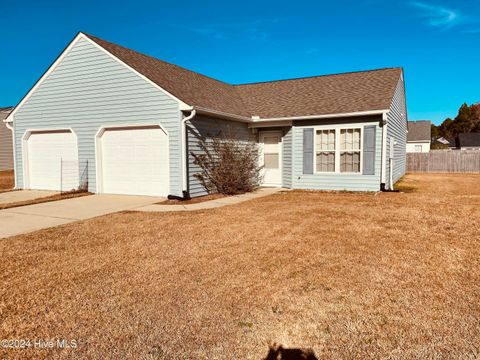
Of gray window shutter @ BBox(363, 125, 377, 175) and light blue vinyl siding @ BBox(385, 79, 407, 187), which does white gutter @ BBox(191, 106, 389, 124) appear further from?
light blue vinyl siding @ BBox(385, 79, 407, 187)

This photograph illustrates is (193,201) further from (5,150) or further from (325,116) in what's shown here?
(5,150)

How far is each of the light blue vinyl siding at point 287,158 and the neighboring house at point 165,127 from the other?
4 cm

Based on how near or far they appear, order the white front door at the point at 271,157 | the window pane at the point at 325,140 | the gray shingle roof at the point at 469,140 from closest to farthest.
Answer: the window pane at the point at 325,140 < the white front door at the point at 271,157 < the gray shingle roof at the point at 469,140

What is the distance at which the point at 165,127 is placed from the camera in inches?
409

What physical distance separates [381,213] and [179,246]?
15.9 ft

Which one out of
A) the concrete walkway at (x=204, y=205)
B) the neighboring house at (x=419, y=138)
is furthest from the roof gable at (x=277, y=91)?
the neighboring house at (x=419, y=138)

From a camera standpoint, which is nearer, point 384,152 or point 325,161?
point 384,152

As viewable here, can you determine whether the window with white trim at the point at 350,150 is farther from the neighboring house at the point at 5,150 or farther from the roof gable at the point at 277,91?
the neighboring house at the point at 5,150

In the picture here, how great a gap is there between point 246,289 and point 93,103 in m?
10.2

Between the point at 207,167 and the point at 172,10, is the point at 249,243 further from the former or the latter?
the point at 172,10

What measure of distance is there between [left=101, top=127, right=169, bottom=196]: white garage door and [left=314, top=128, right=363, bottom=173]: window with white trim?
18.1 feet

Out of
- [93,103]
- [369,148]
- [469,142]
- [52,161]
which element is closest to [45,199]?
[52,161]

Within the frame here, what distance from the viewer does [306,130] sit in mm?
12375

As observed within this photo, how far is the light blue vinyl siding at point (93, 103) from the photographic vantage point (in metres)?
10.4
